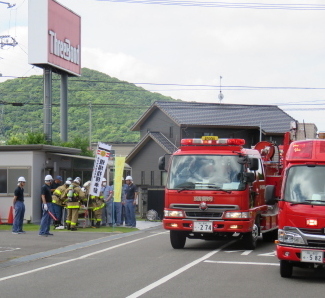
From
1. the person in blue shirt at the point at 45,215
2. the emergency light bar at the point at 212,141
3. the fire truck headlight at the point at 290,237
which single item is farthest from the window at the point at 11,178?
the fire truck headlight at the point at 290,237

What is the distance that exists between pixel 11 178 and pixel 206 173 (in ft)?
44.1

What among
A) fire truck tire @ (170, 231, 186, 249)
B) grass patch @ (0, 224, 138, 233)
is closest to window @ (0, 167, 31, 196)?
grass patch @ (0, 224, 138, 233)

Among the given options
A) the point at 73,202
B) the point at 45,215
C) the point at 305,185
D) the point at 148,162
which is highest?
the point at 148,162

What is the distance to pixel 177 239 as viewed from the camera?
17.7 m

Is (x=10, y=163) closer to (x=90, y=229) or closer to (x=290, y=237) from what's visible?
(x=90, y=229)

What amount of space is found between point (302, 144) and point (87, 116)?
8386cm

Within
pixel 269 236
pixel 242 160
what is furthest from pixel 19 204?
pixel 242 160

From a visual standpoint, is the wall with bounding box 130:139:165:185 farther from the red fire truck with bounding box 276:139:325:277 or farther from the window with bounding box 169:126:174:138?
the red fire truck with bounding box 276:139:325:277

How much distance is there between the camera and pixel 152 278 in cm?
1199

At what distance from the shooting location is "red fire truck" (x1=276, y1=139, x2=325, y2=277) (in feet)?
37.1

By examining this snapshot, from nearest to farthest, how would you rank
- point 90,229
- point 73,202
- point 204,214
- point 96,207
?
point 204,214, point 73,202, point 90,229, point 96,207

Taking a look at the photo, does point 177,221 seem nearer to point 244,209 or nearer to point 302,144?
point 244,209

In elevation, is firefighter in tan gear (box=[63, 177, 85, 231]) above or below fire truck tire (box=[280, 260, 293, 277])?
above

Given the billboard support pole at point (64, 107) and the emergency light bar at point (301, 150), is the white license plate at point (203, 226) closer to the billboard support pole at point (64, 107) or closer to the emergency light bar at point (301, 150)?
the emergency light bar at point (301, 150)
